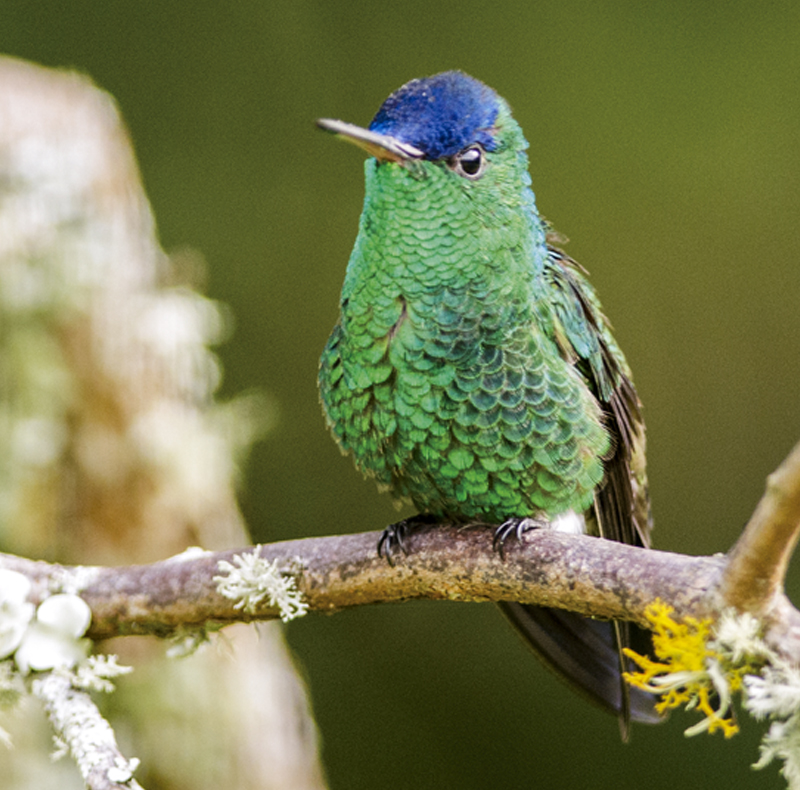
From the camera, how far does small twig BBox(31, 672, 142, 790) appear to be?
1.04 meters

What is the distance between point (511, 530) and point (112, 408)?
110cm

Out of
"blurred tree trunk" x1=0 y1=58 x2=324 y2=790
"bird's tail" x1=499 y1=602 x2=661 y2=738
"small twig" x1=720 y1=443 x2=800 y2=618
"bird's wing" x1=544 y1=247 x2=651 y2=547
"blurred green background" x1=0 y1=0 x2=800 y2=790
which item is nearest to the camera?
"small twig" x1=720 y1=443 x2=800 y2=618

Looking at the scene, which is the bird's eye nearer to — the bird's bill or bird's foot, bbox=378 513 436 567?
the bird's bill

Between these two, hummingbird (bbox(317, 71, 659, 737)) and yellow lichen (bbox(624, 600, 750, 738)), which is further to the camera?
hummingbird (bbox(317, 71, 659, 737))

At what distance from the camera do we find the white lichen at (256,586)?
1229 mm

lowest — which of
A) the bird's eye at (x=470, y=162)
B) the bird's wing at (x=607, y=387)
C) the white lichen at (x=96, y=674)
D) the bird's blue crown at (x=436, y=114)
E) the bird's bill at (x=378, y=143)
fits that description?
the white lichen at (x=96, y=674)

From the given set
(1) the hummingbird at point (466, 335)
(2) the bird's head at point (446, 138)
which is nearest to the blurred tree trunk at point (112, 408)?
(1) the hummingbird at point (466, 335)

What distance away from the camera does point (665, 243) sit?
2.58 metres

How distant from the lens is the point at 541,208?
101 inches

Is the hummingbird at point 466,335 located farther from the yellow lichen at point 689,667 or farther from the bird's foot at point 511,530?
the yellow lichen at point 689,667

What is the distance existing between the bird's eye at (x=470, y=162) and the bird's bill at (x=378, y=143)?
0.05 meters

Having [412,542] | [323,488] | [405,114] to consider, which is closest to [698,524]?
[323,488]

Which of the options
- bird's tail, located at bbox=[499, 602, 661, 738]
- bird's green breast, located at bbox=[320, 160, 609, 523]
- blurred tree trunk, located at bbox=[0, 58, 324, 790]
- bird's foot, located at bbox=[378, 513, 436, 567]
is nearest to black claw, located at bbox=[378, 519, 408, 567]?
bird's foot, located at bbox=[378, 513, 436, 567]

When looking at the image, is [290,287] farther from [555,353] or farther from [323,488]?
[555,353]
